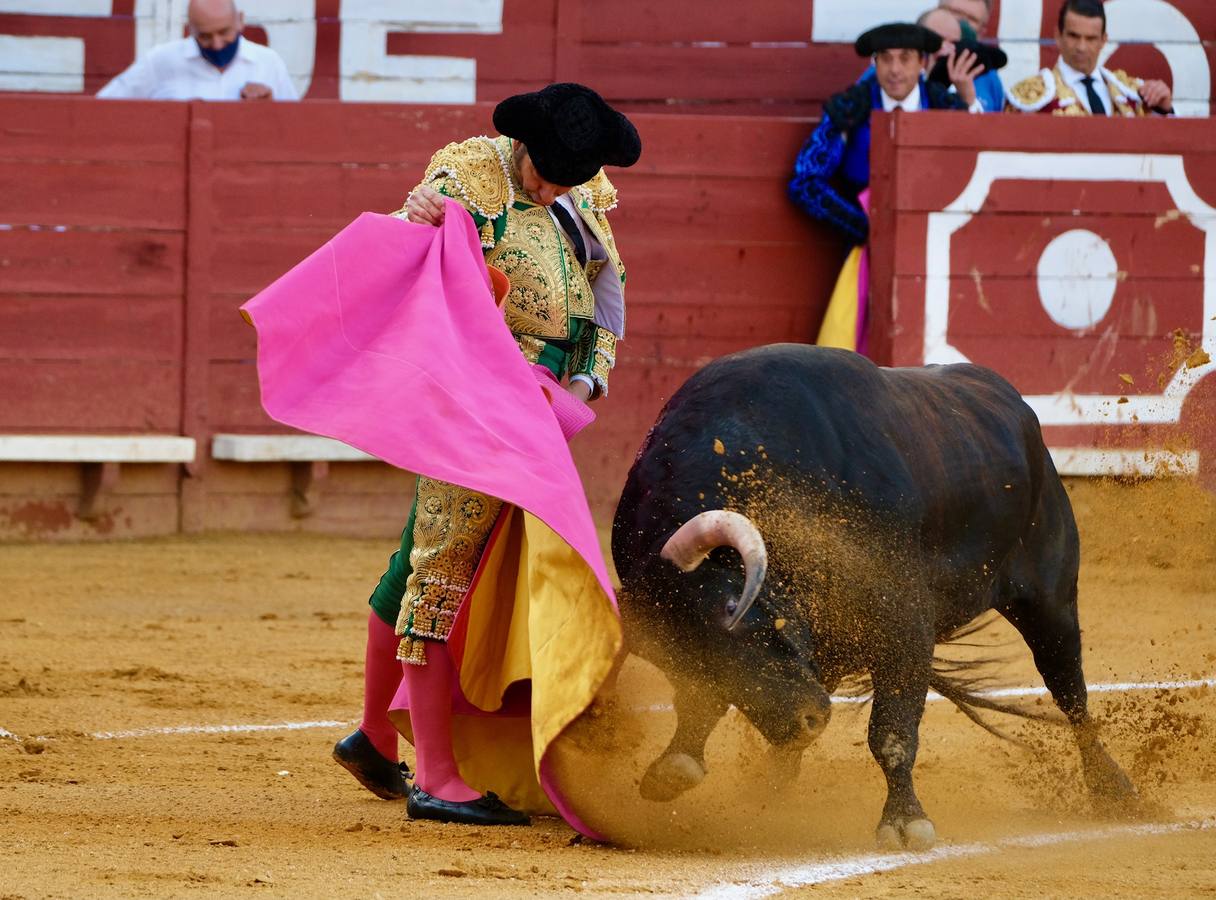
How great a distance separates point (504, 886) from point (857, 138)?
4.66 metres

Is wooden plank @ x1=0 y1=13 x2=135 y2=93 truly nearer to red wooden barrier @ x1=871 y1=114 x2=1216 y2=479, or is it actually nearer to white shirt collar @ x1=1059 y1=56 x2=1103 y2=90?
red wooden barrier @ x1=871 y1=114 x2=1216 y2=479

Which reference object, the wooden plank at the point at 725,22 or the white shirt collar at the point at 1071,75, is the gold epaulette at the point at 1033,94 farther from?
the wooden plank at the point at 725,22

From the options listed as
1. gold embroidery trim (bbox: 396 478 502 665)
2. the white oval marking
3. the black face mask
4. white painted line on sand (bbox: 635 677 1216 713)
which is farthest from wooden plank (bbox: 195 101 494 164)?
gold embroidery trim (bbox: 396 478 502 665)

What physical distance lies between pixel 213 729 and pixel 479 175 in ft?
4.82

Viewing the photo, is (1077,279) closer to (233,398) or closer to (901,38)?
(901,38)

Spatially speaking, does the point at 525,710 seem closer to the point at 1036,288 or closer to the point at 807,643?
the point at 807,643

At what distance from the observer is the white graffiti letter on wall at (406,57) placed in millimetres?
7973

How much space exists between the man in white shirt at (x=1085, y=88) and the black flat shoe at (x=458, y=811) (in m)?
4.46

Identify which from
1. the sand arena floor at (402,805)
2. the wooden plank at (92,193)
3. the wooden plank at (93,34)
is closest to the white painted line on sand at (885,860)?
the sand arena floor at (402,805)

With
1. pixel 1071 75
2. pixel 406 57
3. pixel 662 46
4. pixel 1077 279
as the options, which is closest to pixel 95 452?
pixel 406 57

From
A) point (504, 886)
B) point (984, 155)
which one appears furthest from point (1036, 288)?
point (504, 886)

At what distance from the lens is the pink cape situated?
3.19 meters

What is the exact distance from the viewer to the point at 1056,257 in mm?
7102

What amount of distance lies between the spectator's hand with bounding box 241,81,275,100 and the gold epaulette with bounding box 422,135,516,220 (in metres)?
3.67
